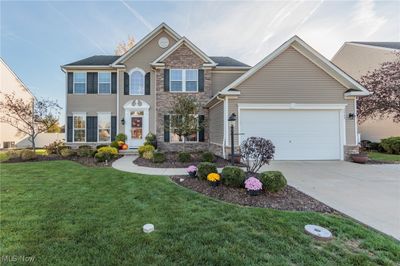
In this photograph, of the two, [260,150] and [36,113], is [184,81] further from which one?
[260,150]

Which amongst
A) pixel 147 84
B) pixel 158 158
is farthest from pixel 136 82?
pixel 158 158

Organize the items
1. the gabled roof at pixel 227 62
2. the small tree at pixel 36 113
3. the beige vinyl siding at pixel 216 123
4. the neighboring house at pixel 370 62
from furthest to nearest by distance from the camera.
→ the neighboring house at pixel 370 62
the gabled roof at pixel 227 62
the small tree at pixel 36 113
the beige vinyl siding at pixel 216 123

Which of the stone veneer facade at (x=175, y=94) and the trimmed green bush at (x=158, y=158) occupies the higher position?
the stone veneer facade at (x=175, y=94)

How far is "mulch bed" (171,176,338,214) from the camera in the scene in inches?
173

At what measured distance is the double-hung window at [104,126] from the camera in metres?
15.1

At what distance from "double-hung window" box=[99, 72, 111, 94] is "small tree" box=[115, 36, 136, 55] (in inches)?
468

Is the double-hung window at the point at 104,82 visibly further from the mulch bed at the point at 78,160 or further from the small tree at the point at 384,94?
the small tree at the point at 384,94

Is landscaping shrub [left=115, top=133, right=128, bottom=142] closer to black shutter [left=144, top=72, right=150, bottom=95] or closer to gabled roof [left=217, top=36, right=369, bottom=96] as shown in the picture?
black shutter [left=144, top=72, right=150, bottom=95]

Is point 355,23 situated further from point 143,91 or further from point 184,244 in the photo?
point 184,244

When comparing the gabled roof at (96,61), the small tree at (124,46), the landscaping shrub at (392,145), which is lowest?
the landscaping shrub at (392,145)

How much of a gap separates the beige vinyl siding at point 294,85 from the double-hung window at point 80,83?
37.1 feet

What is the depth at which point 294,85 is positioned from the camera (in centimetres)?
1065

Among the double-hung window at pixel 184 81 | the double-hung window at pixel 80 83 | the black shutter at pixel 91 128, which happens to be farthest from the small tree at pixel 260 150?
the double-hung window at pixel 80 83

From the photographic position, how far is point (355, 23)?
11.5m
